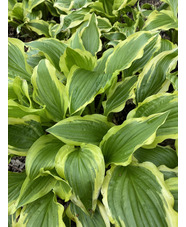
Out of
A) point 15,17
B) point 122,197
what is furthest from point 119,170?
point 15,17

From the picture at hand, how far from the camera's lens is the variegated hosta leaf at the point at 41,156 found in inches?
46.0

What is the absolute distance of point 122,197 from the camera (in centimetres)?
99

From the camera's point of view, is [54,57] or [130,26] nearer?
[54,57]

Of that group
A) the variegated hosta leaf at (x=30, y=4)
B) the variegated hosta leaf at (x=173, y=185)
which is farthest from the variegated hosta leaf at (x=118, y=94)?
the variegated hosta leaf at (x=30, y=4)

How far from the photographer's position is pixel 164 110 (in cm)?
115

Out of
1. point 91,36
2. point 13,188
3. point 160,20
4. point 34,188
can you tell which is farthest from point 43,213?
point 160,20

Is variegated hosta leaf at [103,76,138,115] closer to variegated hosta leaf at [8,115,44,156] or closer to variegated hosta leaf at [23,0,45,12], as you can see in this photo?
variegated hosta leaf at [8,115,44,156]

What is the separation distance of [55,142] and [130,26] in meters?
1.10

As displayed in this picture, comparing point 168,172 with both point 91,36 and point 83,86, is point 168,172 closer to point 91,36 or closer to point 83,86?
point 83,86

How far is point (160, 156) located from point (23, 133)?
729 millimetres

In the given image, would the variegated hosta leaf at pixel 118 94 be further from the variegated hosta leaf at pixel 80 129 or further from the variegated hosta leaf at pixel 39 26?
the variegated hosta leaf at pixel 39 26

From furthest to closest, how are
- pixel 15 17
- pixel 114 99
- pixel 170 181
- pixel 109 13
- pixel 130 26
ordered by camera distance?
pixel 15 17 → pixel 109 13 → pixel 130 26 → pixel 114 99 → pixel 170 181

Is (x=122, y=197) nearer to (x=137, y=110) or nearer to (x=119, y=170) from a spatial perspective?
(x=119, y=170)

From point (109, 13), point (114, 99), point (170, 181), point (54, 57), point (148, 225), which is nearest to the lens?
point (148, 225)
